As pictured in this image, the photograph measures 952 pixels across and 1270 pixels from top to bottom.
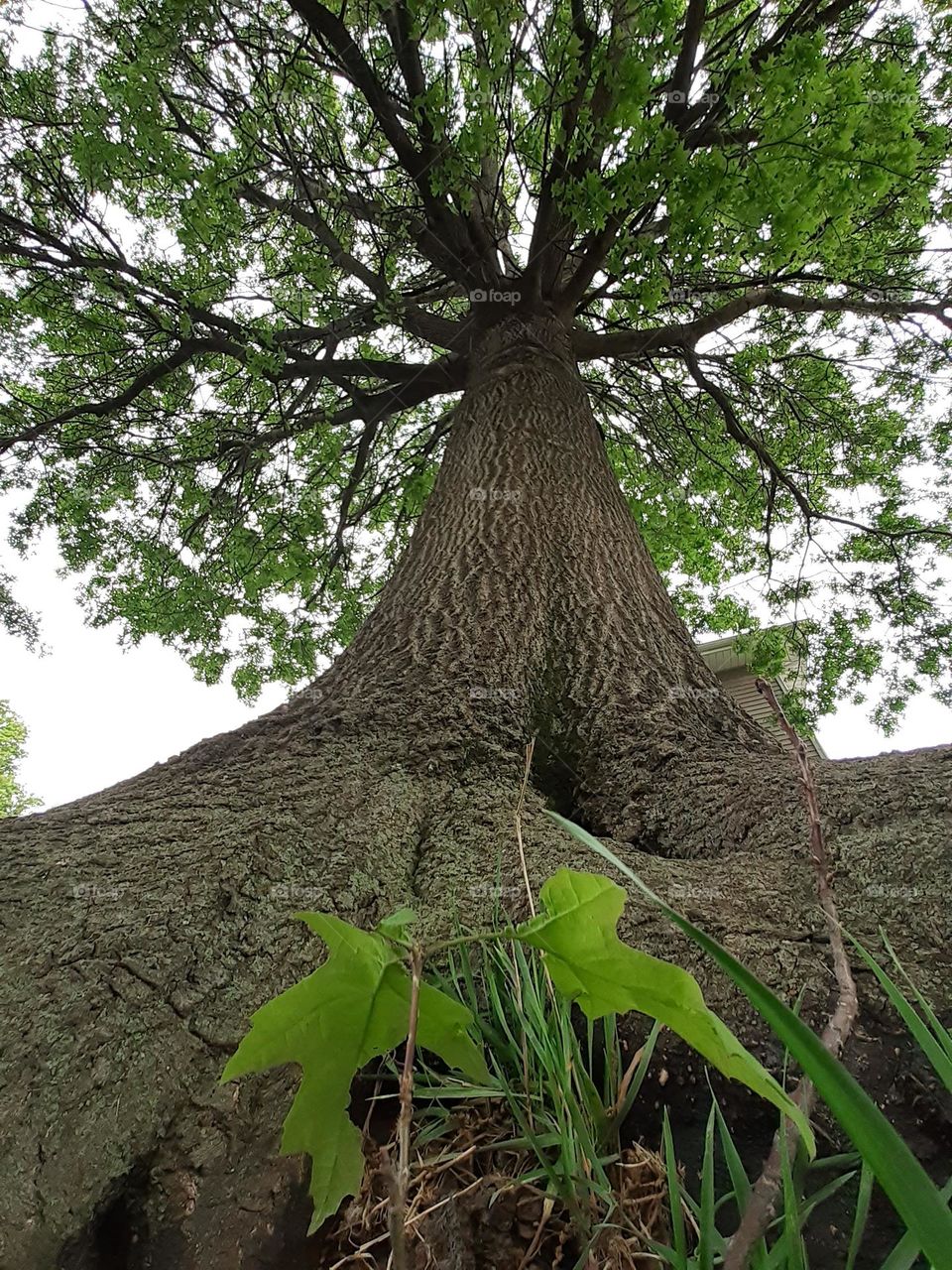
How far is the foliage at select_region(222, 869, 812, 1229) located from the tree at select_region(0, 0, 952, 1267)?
34 cm

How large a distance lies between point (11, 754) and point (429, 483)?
20.9 metres

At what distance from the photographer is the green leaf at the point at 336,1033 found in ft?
1.93

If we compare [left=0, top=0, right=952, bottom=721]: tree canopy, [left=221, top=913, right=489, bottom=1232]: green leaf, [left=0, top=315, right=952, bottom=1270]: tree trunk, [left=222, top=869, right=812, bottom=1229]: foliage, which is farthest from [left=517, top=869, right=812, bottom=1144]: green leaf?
[left=0, top=0, right=952, bottom=721]: tree canopy

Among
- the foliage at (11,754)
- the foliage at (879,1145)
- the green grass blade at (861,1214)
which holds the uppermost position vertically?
the foliage at (11,754)

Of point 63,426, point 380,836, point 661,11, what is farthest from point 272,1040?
point 63,426

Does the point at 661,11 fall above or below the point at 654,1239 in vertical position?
above

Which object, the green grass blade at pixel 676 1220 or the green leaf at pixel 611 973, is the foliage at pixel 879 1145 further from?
the green grass blade at pixel 676 1220

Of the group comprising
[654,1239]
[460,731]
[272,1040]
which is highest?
[460,731]

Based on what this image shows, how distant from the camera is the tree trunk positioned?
2.90ft

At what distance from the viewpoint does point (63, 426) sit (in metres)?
4.84

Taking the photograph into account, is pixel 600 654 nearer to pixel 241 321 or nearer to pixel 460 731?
pixel 460 731

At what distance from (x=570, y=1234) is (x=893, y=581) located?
5.76m

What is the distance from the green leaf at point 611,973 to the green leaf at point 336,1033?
11 cm

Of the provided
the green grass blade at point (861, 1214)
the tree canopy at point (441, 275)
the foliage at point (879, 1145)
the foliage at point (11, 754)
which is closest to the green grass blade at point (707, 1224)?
the green grass blade at point (861, 1214)
